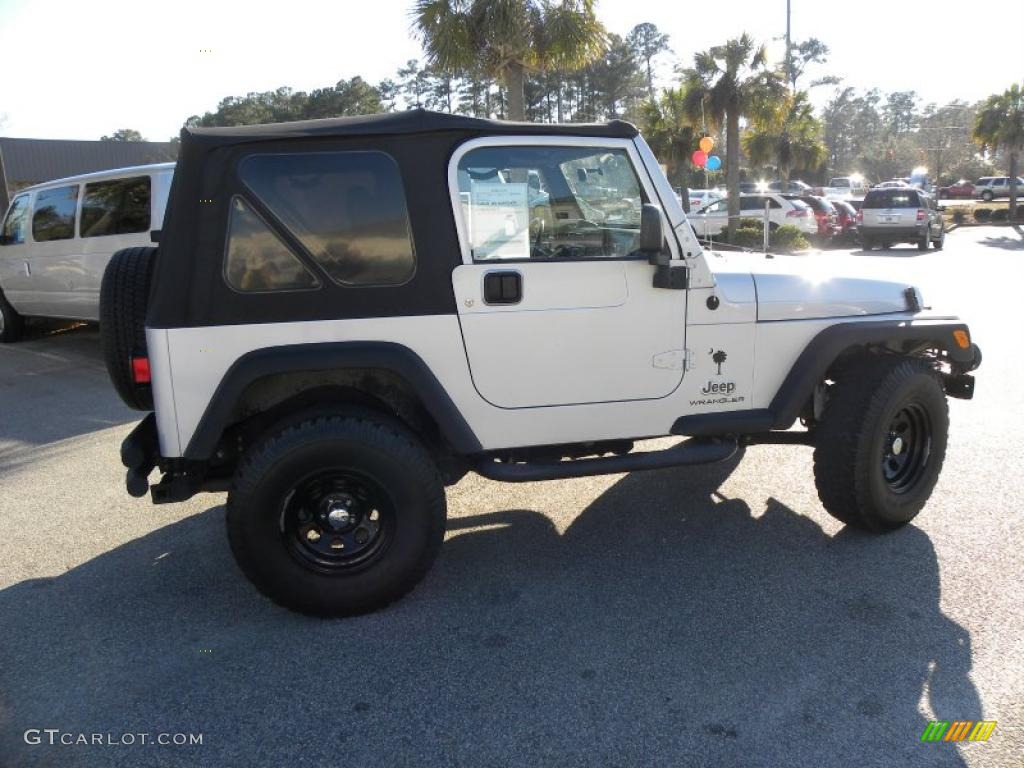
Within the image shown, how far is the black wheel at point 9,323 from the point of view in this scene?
10.9 m

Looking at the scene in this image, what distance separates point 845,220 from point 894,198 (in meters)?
3.03

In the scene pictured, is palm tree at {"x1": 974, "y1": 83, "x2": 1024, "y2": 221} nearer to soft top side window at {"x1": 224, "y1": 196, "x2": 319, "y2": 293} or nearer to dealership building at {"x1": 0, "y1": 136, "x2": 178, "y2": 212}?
dealership building at {"x1": 0, "y1": 136, "x2": 178, "y2": 212}

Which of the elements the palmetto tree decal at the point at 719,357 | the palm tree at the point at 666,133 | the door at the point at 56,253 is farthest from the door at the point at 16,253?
the palm tree at the point at 666,133

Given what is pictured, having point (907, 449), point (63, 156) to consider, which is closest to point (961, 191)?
point (63, 156)

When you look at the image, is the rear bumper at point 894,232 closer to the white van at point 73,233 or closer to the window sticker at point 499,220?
the white van at point 73,233

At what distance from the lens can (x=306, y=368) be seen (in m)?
3.37

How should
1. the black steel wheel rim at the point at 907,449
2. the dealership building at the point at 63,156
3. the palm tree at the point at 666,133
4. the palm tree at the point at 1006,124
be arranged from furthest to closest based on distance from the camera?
the dealership building at the point at 63,156, the palm tree at the point at 1006,124, the palm tree at the point at 666,133, the black steel wheel rim at the point at 907,449

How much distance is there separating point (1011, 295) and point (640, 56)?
68.4m

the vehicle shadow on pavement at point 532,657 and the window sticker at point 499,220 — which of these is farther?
the window sticker at point 499,220

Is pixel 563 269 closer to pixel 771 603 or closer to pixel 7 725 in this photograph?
pixel 771 603

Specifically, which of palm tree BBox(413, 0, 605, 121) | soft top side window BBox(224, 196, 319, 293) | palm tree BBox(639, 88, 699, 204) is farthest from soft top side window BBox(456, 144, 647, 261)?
palm tree BBox(639, 88, 699, 204)

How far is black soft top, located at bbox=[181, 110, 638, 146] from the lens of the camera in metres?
3.40

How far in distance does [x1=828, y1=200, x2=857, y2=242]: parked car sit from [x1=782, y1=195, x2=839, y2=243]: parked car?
53cm

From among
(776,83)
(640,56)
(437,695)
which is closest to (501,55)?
(776,83)
